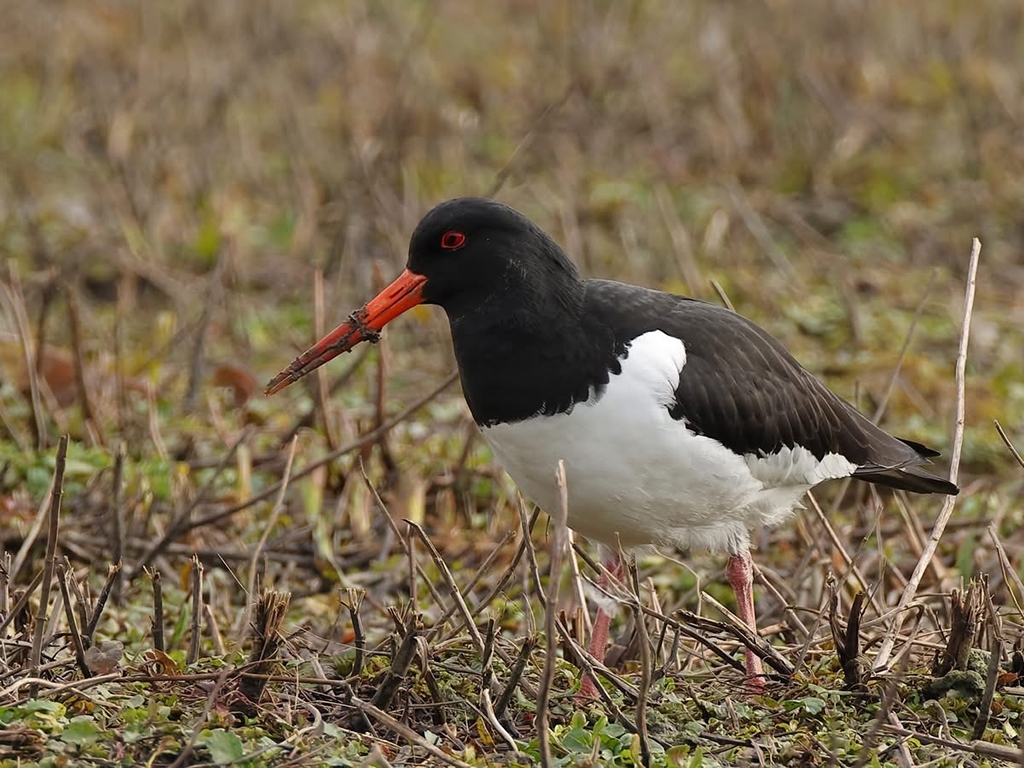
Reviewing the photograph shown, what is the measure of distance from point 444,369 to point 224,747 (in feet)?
13.5

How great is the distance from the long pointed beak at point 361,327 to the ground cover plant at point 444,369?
0.41 metres

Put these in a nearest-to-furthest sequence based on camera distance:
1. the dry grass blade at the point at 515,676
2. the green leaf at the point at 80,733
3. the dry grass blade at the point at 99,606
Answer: the green leaf at the point at 80,733 → the dry grass blade at the point at 515,676 → the dry grass blade at the point at 99,606

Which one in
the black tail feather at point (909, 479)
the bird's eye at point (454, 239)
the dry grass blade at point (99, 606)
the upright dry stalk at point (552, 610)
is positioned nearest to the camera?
the upright dry stalk at point (552, 610)

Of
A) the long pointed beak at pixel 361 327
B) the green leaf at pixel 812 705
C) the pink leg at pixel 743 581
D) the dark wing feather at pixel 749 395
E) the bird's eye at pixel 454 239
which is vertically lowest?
the green leaf at pixel 812 705

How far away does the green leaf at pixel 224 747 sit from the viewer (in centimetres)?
378

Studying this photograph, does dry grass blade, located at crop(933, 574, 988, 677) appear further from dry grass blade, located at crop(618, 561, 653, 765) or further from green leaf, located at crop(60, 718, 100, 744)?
green leaf, located at crop(60, 718, 100, 744)

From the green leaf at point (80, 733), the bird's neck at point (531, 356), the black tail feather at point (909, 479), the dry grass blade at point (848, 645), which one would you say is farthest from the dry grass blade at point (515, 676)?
the black tail feather at point (909, 479)

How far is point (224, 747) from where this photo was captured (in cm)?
380

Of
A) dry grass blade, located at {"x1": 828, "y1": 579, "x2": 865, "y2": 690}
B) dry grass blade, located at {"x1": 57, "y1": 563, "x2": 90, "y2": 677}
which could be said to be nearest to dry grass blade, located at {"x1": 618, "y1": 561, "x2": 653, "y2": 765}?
dry grass blade, located at {"x1": 828, "y1": 579, "x2": 865, "y2": 690}

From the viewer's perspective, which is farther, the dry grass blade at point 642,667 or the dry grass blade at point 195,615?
the dry grass blade at point 195,615

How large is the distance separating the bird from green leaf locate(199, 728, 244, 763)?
1.14 m

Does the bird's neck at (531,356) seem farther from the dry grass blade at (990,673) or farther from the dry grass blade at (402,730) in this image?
the dry grass blade at (990,673)

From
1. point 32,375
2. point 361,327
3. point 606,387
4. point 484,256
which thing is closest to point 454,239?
point 484,256

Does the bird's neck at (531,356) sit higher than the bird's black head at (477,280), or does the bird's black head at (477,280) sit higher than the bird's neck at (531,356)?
the bird's black head at (477,280)
